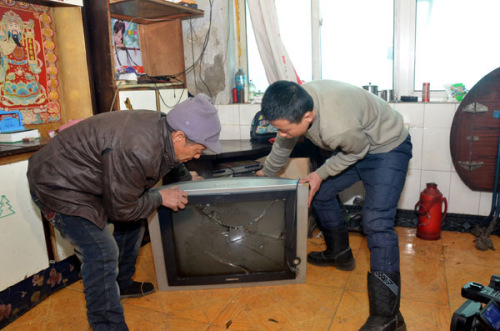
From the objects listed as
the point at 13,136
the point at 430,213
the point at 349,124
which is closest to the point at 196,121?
the point at 349,124

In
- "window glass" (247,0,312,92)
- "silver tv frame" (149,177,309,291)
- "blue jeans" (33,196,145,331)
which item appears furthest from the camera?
"window glass" (247,0,312,92)

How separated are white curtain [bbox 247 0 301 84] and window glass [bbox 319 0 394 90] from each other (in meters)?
0.37

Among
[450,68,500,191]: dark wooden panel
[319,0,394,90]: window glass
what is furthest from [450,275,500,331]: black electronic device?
[319,0,394,90]: window glass

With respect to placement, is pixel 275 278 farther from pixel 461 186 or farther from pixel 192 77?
pixel 192 77

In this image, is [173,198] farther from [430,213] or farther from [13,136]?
[430,213]

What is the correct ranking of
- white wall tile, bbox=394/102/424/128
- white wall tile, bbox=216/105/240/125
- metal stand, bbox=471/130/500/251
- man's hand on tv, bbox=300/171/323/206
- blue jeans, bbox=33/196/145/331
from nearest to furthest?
blue jeans, bbox=33/196/145/331, man's hand on tv, bbox=300/171/323/206, metal stand, bbox=471/130/500/251, white wall tile, bbox=394/102/424/128, white wall tile, bbox=216/105/240/125

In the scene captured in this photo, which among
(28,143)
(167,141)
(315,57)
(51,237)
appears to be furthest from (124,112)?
(315,57)

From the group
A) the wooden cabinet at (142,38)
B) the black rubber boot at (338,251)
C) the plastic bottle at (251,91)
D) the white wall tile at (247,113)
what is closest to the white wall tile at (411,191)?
the black rubber boot at (338,251)

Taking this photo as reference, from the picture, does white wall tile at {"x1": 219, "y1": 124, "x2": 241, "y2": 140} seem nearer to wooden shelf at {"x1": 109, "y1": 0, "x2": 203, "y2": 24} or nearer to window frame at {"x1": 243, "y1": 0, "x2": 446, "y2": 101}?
wooden shelf at {"x1": 109, "y1": 0, "x2": 203, "y2": 24}

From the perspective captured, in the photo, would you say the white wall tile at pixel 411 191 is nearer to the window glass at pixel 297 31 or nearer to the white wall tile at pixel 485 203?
the white wall tile at pixel 485 203

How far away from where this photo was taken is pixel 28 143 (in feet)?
6.51

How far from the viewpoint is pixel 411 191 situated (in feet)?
9.64

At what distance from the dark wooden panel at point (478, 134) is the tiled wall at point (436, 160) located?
79 mm

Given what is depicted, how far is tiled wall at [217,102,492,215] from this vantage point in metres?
2.75
